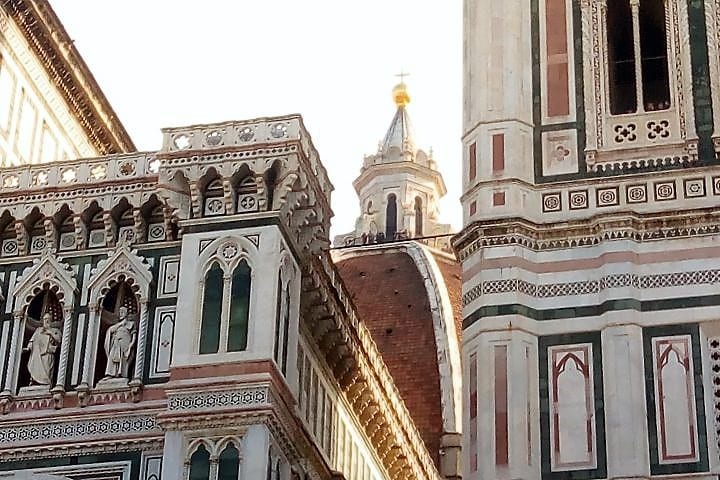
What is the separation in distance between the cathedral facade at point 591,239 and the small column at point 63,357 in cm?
356

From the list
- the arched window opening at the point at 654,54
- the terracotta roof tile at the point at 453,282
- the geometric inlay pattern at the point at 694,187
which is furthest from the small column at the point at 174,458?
the terracotta roof tile at the point at 453,282

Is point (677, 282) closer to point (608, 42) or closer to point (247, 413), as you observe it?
point (608, 42)

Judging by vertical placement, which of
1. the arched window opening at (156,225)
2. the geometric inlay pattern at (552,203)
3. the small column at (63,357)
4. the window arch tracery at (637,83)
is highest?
the window arch tracery at (637,83)

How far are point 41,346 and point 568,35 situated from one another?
578cm

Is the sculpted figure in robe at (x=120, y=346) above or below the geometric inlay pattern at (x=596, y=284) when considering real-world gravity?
below

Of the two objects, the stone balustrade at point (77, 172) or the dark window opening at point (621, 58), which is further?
the dark window opening at point (621, 58)

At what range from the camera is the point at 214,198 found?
16766 millimetres

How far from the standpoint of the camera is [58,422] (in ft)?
52.7

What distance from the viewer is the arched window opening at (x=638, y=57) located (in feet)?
57.0

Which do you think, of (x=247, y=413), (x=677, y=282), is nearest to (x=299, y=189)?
(x=247, y=413)

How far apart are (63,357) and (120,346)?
1.76 feet

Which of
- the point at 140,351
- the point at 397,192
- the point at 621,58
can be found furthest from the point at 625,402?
the point at 397,192

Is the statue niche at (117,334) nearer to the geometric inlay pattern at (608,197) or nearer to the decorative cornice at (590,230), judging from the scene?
the decorative cornice at (590,230)

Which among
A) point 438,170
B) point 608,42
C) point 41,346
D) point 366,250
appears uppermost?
point 438,170
